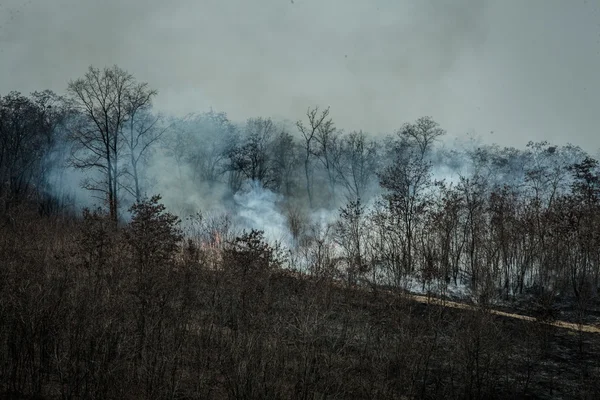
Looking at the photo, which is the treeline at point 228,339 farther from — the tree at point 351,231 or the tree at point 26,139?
the tree at point 26,139

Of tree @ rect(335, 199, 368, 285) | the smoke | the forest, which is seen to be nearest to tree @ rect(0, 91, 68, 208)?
the forest

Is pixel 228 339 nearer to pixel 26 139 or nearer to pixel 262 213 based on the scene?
pixel 262 213

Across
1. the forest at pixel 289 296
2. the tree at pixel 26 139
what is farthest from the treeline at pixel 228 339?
the tree at pixel 26 139

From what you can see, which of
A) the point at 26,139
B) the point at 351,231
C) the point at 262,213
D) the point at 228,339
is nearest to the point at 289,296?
the point at 228,339

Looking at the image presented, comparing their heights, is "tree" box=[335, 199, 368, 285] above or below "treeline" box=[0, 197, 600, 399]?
above

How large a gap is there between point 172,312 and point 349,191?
110 ft

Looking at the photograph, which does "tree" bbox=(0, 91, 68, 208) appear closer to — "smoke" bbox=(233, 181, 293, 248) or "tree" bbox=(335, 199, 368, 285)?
"smoke" bbox=(233, 181, 293, 248)

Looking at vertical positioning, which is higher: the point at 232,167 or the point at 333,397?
the point at 232,167

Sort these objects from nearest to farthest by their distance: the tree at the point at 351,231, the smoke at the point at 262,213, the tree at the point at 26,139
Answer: the tree at the point at 351,231 → the smoke at the point at 262,213 → the tree at the point at 26,139

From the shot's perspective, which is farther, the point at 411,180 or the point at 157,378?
the point at 411,180

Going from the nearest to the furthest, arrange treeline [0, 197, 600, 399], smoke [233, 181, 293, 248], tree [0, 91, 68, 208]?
treeline [0, 197, 600, 399] → smoke [233, 181, 293, 248] → tree [0, 91, 68, 208]

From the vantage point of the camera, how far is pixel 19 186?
36281 millimetres

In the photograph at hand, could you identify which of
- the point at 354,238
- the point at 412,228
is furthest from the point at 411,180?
the point at 354,238

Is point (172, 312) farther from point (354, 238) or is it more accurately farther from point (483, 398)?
point (354, 238)
